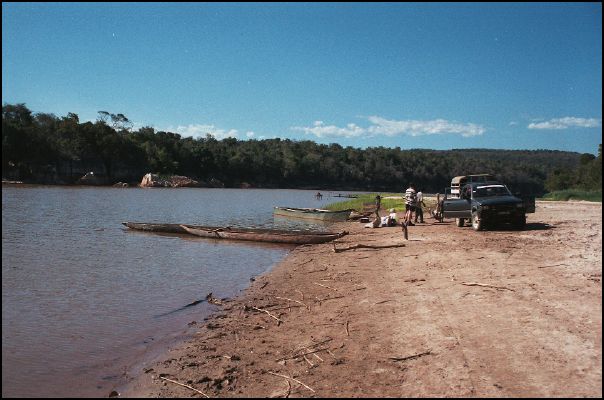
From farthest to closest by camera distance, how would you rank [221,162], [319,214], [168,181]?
[221,162] → [168,181] → [319,214]

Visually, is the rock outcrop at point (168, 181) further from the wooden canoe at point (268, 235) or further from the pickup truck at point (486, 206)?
the pickup truck at point (486, 206)

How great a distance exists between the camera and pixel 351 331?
7.73 m

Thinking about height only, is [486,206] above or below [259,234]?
above

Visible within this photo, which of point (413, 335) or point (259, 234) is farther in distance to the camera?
point (259, 234)

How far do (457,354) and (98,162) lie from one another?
112 meters

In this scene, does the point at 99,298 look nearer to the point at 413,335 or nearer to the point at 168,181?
the point at 413,335

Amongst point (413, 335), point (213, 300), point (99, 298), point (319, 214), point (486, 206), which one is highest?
point (486, 206)

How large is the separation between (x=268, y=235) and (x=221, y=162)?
384 feet

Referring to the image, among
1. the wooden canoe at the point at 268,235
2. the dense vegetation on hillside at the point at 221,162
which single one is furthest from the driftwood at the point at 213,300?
the dense vegetation on hillside at the point at 221,162

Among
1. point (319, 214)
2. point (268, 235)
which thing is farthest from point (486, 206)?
point (319, 214)

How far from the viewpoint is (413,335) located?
23.0 feet

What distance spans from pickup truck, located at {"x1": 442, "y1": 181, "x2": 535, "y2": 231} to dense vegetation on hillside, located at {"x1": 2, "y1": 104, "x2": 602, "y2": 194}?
3755 cm

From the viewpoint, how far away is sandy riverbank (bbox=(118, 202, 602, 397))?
17.6 feet

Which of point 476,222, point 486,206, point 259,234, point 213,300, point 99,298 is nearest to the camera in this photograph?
point 99,298
